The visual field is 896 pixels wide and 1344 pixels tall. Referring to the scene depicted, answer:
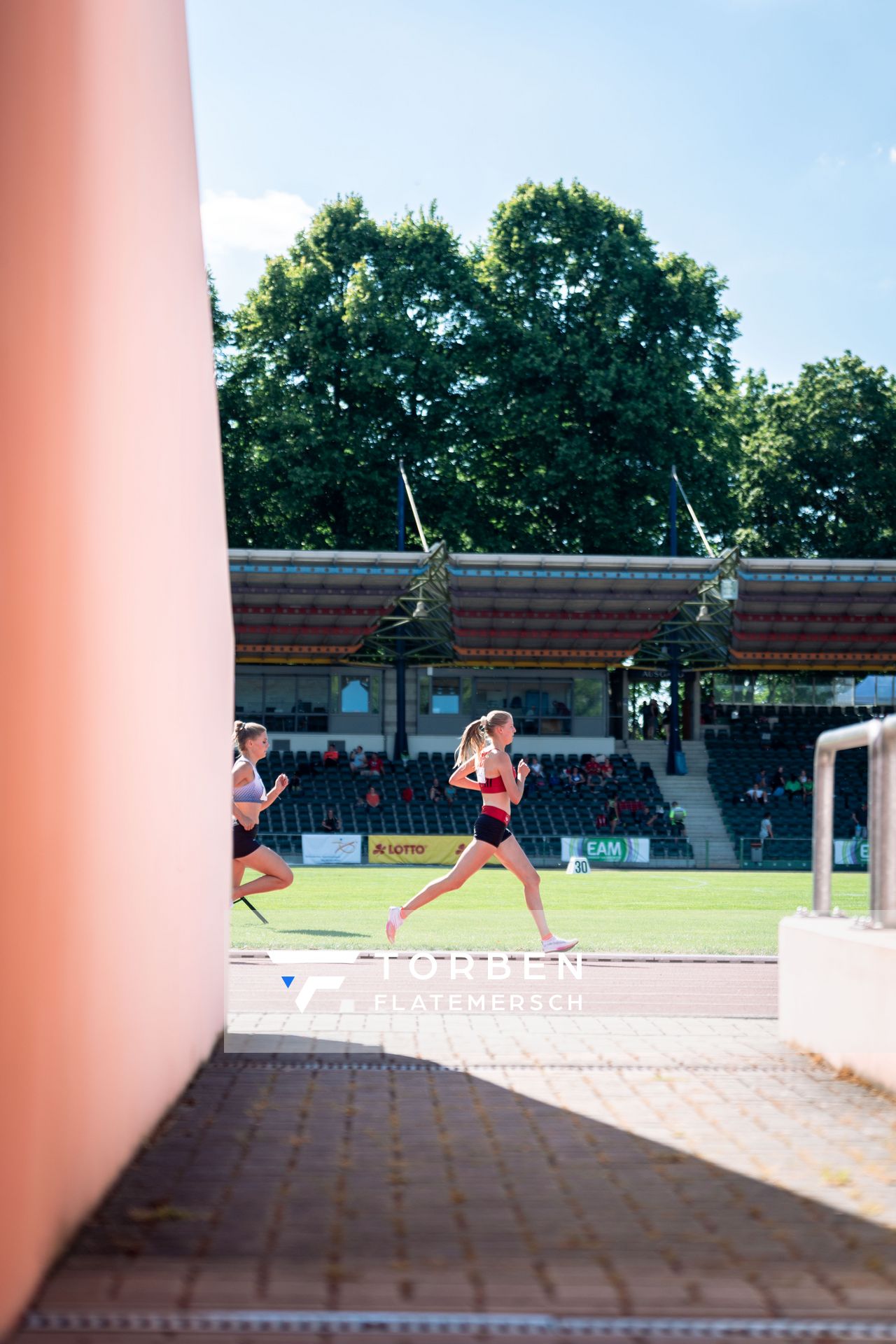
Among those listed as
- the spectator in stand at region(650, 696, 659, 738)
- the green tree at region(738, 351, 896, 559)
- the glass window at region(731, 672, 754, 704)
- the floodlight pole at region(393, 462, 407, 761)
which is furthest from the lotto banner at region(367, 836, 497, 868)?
the green tree at region(738, 351, 896, 559)

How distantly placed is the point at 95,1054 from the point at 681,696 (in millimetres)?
52014

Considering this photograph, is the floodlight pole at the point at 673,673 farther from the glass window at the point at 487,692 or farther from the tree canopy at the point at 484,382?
the glass window at the point at 487,692

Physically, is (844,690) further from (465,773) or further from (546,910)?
(465,773)

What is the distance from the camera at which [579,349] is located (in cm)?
4716

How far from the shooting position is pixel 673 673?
48.5 meters

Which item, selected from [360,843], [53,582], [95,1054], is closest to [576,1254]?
[95,1054]

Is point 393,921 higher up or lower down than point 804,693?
lower down

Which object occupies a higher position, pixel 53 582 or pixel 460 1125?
pixel 53 582

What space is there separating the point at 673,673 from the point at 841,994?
138 ft

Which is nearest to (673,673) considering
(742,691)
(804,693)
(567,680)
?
(567,680)

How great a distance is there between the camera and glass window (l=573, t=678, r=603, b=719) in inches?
1998

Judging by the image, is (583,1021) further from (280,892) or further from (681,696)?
(681,696)

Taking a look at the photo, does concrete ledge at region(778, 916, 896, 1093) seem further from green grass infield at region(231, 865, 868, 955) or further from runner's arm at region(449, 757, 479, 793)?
runner's arm at region(449, 757, 479, 793)

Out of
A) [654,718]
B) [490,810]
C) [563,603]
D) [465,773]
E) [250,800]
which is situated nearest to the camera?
[490,810]
